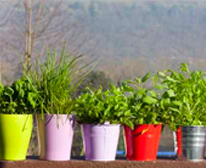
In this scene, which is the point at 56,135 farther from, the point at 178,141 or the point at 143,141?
the point at 178,141

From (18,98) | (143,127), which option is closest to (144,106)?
(143,127)

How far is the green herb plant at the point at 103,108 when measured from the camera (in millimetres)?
2152

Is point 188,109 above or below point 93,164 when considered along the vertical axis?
above

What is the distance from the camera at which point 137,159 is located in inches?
87.4

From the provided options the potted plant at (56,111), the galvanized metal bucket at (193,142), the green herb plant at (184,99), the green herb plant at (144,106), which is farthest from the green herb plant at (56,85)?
the galvanized metal bucket at (193,142)

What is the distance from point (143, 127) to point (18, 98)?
0.57 metres

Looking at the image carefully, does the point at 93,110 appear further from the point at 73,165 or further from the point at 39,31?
the point at 39,31

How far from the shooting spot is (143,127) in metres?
2.18

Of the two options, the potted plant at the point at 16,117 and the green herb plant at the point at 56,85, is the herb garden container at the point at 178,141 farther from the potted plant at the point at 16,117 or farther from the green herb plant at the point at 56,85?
the potted plant at the point at 16,117

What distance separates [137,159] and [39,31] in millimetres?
6978

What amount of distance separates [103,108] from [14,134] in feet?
1.33

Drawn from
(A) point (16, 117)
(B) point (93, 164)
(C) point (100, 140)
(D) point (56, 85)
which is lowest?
(B) point (93, 164)

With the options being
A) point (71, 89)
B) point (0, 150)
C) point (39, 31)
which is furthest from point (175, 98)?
point (39, 31)

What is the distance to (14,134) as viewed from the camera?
7.13 feet
